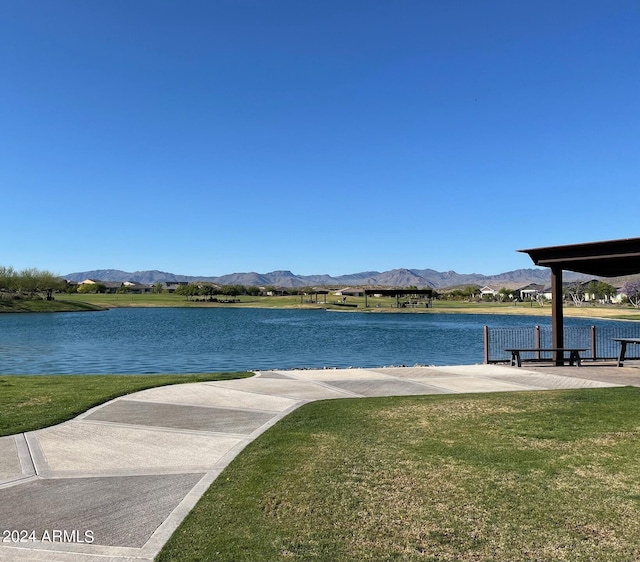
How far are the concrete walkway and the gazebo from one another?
401 centimetres

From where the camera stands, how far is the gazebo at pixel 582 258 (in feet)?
47.9

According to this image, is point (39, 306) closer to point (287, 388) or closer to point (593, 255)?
point (287, 388)

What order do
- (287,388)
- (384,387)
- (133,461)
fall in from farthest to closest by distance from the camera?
1. (384,387)
2. (287,388)
3. (133,461)

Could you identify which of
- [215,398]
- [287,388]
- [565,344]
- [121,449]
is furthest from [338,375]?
[565,344]

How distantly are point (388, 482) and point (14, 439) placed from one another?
5.42 m

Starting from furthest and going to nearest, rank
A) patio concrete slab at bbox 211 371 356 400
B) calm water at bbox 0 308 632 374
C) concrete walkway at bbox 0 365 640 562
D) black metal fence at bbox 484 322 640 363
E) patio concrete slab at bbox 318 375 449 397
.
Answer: calm water at bbox 0 308 632 374
black metal fence at bbox 484 322 640 363
patio concrete slab at bbox 318 375 449 397
patio concrete slab at bbox 211 371 356 400
concrete walkway at bbox 0 365 640 562

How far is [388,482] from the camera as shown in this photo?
5.42m

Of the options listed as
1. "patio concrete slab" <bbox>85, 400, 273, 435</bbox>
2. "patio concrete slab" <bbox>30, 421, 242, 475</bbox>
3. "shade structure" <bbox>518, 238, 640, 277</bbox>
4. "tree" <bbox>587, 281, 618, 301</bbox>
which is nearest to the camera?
"patio concrete slab" <bbox>30, 421, 242, 475</bbox>

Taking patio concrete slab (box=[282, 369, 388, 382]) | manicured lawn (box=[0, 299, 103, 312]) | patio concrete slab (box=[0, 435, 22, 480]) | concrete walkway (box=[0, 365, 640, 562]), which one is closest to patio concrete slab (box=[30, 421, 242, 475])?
concrete walkway (box=[0, 365, 640, 562])

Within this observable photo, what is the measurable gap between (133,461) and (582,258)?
13648 mm

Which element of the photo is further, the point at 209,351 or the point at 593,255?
the point at 209,351

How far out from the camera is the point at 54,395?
36.2ft

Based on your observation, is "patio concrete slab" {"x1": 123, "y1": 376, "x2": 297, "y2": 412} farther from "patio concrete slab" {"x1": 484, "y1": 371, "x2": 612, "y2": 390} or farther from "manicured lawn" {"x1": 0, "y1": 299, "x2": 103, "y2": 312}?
"manicured lawn" {"x1": 0, "y1": 299, "x2": 103, "y2": 312}

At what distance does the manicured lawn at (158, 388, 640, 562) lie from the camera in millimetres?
4051
